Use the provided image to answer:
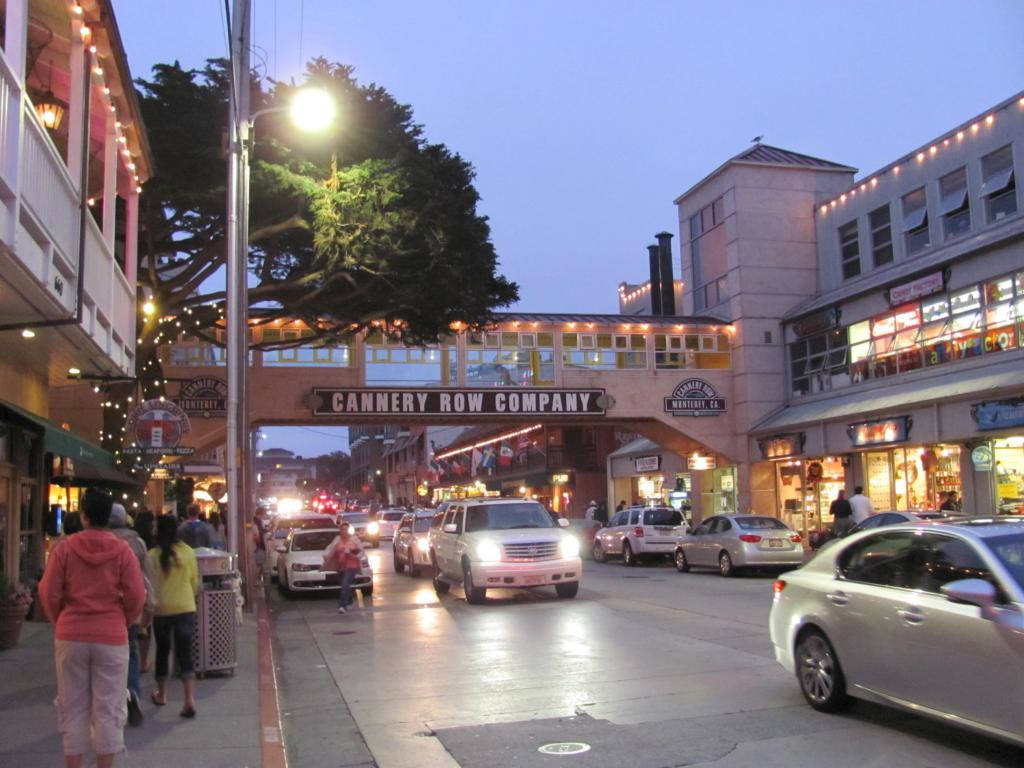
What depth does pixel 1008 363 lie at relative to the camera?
23.1 m

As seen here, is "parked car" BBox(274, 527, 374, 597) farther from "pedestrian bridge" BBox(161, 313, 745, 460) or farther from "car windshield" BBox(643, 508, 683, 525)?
"pedestrian bridge" BBox(161, 313, 745, 460)

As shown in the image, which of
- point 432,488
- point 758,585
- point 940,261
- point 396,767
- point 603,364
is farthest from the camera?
point 432,488

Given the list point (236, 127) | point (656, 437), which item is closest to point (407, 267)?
point (236, 127)

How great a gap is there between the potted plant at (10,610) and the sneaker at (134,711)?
13.7ft

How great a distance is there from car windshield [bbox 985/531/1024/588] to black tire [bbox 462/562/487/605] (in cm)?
1160

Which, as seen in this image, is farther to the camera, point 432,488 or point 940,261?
point 432,488

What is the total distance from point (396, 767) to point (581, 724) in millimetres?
1713

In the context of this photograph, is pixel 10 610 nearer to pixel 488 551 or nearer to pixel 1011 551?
pixel 488 551

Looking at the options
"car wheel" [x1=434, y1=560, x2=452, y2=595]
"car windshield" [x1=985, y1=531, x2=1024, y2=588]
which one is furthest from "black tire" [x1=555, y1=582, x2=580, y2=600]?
"car windshield" [x1=985, y1=531, x2=1024, y2=588]

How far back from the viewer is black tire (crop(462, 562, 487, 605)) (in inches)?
685

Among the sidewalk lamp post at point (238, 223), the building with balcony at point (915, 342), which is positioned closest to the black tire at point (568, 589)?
the sidewalk lamp post at point (238, 223)

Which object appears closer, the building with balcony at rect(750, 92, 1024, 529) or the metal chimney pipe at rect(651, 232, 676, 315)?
the building with balcony at rect(750, 92, 1024, 529)

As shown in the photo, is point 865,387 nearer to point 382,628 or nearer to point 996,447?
point 996,447

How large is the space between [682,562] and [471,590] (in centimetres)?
862
